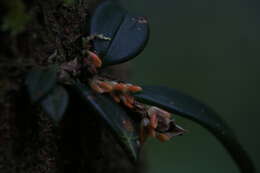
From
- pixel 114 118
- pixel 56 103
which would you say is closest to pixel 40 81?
pixel 56 103

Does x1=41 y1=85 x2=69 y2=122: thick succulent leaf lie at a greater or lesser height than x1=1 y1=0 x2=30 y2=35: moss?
lesser

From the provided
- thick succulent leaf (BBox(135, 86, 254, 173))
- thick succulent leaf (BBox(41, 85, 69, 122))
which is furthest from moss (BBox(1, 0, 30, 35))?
thick succulent leaf (BBox(135, 86, 254, 173))

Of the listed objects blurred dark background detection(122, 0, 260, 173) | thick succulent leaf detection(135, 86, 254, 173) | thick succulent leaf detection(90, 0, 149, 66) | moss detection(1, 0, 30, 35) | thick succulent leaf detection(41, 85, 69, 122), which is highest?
moss detection(1, 0, 30, 35)

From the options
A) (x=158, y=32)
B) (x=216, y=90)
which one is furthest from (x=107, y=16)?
(x=158, y=32)

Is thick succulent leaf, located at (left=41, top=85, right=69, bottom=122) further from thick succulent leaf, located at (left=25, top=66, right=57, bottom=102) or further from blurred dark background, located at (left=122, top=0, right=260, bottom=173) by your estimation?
blurred dark background, located at (left=122, top=0, right=260, bottom=173)

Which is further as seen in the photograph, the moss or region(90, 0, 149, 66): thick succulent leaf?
region(90, 0, 149, 66): thick succulent leaf

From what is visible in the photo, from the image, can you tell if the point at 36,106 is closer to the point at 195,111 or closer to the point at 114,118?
the point at 114,118

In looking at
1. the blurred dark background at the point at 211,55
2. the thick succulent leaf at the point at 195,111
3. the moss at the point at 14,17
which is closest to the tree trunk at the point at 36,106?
the moss at the point at 14,17
